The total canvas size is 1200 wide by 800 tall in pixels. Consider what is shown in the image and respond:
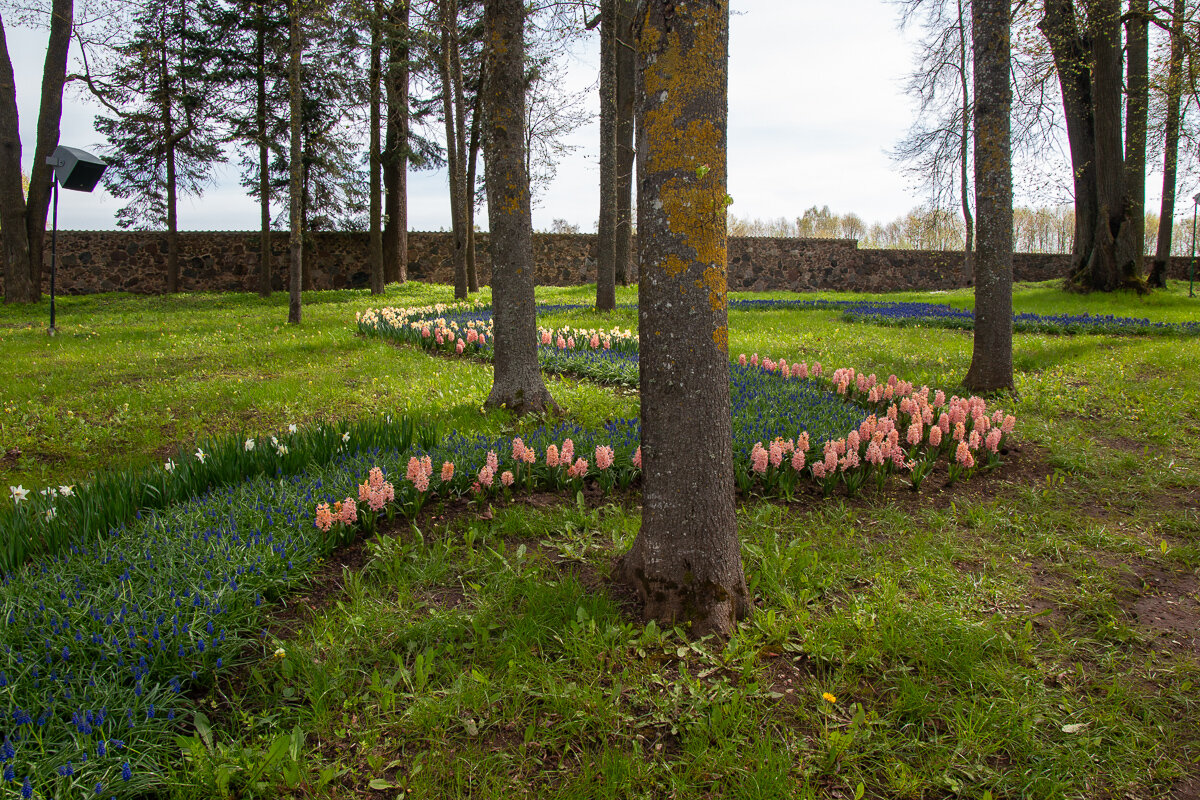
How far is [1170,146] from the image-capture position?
17.4m

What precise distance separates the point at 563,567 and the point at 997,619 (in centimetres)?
198

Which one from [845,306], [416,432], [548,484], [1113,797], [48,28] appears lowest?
[1113,797]

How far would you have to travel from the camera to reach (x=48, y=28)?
583 inches

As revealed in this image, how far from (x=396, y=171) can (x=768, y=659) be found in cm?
2054

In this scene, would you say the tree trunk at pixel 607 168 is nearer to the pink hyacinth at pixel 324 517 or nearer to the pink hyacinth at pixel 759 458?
the pink hyacinth at pixel 759 458

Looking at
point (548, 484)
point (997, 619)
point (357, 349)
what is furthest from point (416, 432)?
point (357, 349)

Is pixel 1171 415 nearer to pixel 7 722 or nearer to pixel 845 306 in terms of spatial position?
pixel 7 722

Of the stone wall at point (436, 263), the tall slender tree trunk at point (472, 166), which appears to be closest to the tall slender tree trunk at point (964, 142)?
the stone wall at point (436, 263)

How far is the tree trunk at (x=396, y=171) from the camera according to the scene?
1791 cm

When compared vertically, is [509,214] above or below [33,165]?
below

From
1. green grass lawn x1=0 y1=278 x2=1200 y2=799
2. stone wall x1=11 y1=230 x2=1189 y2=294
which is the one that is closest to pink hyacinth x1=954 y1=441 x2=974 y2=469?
green grass lawn x1=0 y1=278 x2=1200 y2=799

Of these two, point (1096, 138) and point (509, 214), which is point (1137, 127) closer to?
point (1096, 138)

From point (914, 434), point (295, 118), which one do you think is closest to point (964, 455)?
point (914, 434)

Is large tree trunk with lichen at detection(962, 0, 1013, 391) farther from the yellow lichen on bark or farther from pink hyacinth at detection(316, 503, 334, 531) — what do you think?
pink hyacinth at detection(316, 503, 334, 531)
